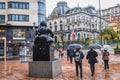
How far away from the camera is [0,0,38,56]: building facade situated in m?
45.3

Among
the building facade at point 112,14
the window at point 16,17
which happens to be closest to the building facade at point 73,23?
the building facade at point 112,14

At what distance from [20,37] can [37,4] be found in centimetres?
716

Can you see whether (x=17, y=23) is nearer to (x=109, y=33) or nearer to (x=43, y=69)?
(x=43, y=69)

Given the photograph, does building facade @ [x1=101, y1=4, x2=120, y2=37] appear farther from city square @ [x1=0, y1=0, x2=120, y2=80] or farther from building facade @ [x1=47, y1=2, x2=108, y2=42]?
building facade @ [x1=47, y1=2, x2=108, y2=42]

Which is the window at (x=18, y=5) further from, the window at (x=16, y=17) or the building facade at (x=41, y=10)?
the building facade at (x=41, y=10)

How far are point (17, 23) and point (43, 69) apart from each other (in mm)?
32553

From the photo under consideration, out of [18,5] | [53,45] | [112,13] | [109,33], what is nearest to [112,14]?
[112,13]

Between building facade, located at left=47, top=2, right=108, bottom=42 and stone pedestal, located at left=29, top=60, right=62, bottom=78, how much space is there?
7214 centimetres

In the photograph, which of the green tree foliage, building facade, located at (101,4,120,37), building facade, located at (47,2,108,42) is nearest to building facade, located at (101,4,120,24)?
building facade, located at (101,4,120,37)

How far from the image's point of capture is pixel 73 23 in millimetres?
91438

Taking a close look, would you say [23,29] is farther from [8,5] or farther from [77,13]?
[77,13]

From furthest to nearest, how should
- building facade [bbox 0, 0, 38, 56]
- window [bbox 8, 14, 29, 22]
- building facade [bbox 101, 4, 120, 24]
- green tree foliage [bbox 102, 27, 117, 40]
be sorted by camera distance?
building facade [bbox 101, 4, 120, 24] < green tree foliage [bbox 102, 27, 117, 40] < window [bbox 8, 14, 29, 22] < building facade [bbox 0, 0, 38, 56]

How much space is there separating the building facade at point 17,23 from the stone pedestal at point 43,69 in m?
30.3

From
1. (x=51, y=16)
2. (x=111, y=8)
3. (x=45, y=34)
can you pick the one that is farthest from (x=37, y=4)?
(x=111, y=8)
